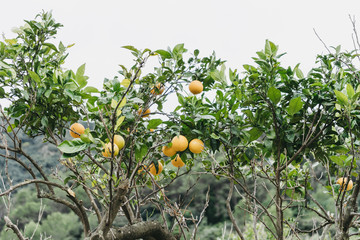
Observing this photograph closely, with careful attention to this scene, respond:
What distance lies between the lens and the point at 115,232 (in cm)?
136

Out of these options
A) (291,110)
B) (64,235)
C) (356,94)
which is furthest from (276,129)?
(64,235)

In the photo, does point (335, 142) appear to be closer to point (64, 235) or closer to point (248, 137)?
point (248, 137)

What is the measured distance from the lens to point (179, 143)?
1.25m

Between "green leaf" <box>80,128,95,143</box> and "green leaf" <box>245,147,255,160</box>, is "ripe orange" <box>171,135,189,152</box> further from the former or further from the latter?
"green leaf" <box>80,128,95,143</box>

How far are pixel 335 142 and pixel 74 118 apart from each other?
42.6 inches

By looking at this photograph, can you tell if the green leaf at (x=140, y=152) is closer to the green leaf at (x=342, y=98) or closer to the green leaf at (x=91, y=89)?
the green leaf at (x=91, y=89)

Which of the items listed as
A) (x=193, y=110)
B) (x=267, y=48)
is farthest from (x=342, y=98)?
(x=193, y=110)

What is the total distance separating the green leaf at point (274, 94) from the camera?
115 centimetres

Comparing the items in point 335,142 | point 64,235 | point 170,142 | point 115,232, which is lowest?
point 64,235

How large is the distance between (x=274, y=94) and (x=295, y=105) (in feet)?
0.28

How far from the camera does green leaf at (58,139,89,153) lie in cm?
96

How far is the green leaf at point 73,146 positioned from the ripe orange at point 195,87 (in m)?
0.58

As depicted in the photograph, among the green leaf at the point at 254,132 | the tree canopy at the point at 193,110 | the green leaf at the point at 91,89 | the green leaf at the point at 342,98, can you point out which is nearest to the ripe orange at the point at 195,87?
the tree canopy at the point at 193,110

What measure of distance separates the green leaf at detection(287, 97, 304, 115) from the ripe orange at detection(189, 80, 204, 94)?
392 mm
